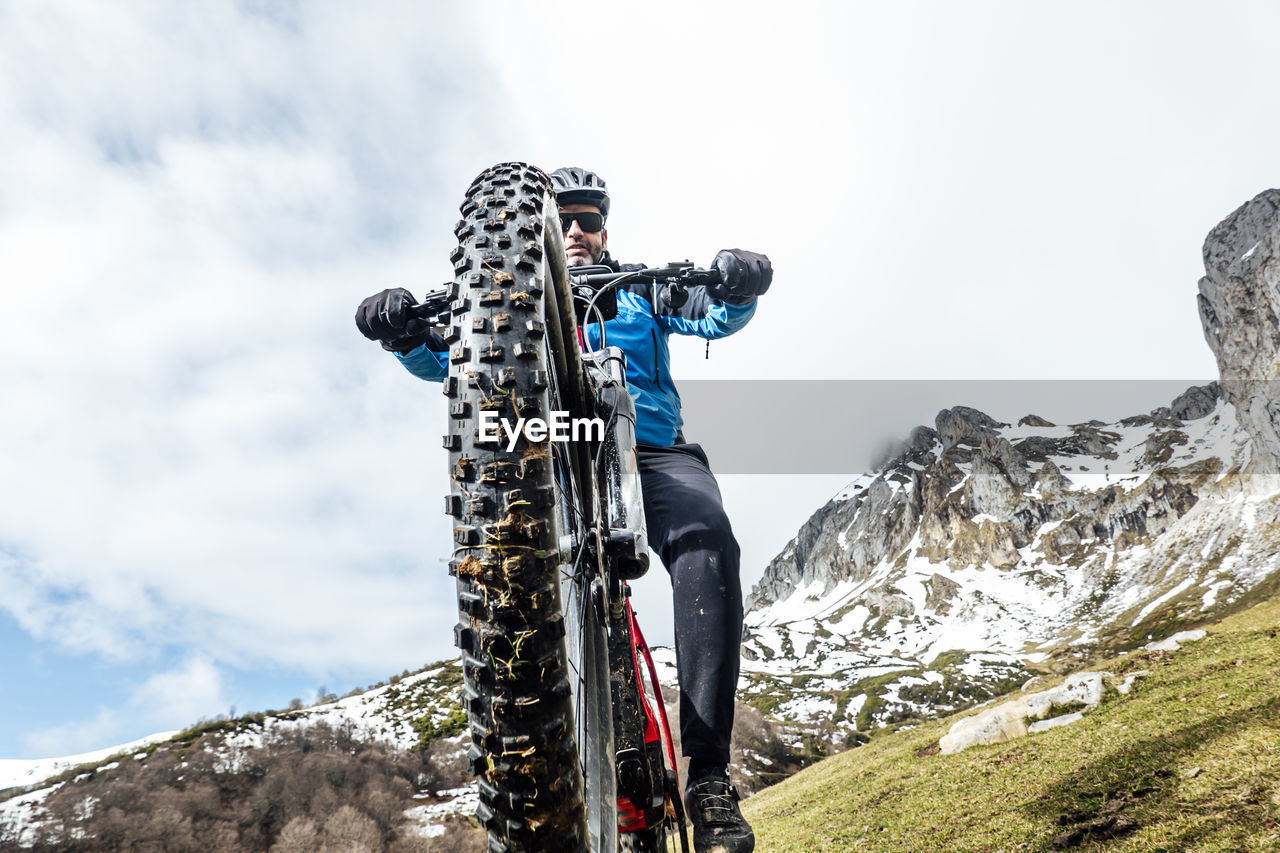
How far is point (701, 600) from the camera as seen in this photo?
2.82 metres

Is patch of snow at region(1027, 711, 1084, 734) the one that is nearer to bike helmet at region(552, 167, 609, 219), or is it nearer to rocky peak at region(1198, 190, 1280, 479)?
bike helmet at region(552, 167, 609, 219)

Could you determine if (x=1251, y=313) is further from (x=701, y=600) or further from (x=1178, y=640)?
(x=701, y=600)

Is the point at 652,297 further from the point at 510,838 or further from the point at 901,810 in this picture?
the point at 901,810

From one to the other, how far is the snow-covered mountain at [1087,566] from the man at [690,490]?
216 feet

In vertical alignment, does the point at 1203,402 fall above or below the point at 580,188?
above

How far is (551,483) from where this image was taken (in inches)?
69.1

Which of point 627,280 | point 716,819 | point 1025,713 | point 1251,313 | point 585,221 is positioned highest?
point 1251,313

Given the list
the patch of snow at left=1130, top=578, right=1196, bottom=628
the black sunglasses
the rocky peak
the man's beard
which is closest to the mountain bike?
the man's beard

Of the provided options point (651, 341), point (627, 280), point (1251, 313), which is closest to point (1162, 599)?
point (1251, 313)

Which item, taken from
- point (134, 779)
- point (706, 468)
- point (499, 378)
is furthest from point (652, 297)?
point (134, 779)

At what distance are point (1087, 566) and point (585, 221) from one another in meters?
198

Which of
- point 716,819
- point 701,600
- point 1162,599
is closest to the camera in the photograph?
point 716,819

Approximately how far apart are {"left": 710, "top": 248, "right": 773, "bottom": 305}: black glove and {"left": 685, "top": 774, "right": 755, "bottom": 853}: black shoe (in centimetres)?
222

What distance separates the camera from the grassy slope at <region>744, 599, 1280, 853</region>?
429 cm
